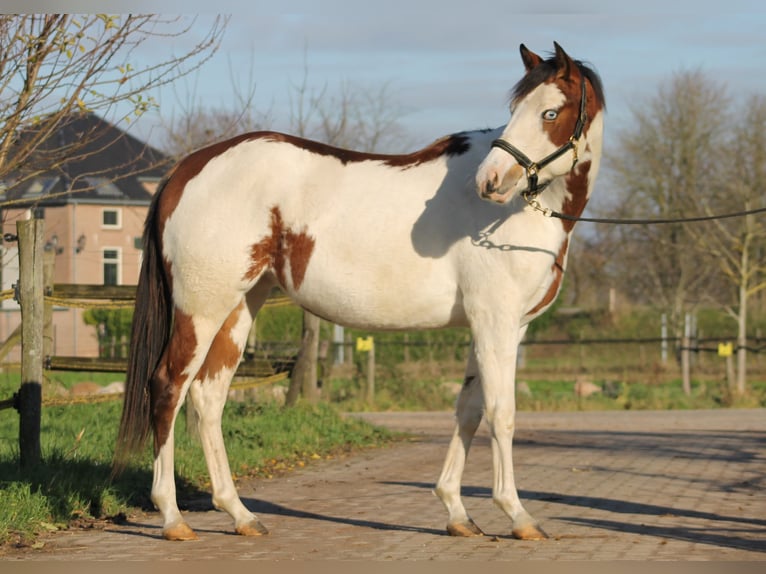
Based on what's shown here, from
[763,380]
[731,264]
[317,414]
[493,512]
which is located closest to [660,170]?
[731,264]

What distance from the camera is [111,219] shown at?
159ft

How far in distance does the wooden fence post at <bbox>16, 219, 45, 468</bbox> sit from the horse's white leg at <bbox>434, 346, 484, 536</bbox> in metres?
3.35

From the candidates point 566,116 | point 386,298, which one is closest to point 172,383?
point 386,298

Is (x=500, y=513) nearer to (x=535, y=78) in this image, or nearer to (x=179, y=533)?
(x=179, y=533)

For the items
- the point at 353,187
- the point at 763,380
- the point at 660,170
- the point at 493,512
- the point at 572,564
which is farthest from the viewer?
the point at 660,170

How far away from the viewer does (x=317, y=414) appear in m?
13.3

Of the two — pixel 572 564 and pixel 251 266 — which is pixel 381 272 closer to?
pixel 251 266

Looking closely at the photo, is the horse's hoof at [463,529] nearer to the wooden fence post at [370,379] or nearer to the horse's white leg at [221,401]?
the horse's white leg at [221,401]

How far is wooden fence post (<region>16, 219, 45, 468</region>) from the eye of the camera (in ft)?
27.1

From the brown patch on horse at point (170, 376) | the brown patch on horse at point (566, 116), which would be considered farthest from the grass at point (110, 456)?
the brown patch on horse at point (566, 116)

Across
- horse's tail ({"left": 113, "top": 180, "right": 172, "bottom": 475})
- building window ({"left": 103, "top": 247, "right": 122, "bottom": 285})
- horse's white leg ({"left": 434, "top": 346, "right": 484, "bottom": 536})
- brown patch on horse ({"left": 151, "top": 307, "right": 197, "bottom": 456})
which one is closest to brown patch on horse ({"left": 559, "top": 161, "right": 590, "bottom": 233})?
horse's white leg ({"left": 434, "top": 346, "right": 484, "bottom": 536})

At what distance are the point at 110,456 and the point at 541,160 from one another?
4.65 meters

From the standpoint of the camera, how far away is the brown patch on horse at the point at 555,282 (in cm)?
656

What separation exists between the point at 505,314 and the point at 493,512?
191 cm
